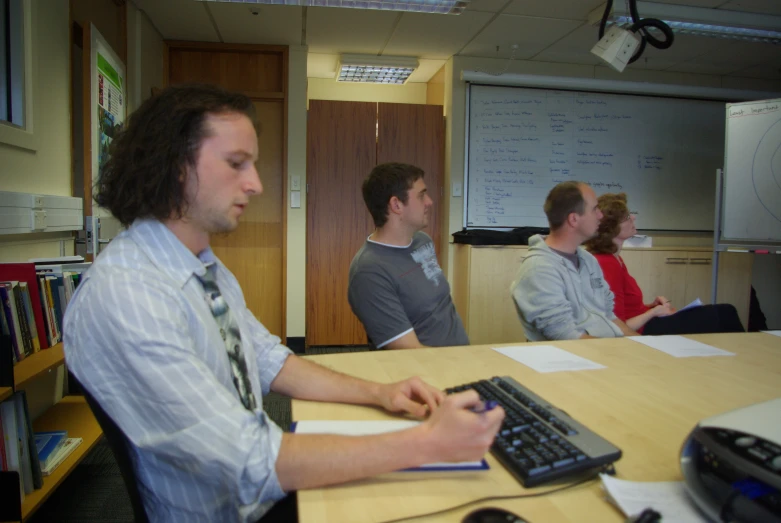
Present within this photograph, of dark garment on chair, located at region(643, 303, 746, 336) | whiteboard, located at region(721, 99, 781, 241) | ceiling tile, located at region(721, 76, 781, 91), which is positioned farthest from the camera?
ceiling tile, located at region(721, 76, 781, 91)

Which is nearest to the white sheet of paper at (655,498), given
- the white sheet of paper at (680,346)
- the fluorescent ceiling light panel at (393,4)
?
the white sheet of paper at (680,346)

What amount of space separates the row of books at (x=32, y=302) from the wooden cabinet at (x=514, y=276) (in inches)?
104

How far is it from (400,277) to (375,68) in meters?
3.12

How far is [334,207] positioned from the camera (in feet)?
14.1

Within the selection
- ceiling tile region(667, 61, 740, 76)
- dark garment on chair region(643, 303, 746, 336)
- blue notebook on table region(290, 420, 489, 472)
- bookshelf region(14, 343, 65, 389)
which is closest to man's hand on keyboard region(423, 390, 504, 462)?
blue notebook on table region(290, 420, 489, 472)

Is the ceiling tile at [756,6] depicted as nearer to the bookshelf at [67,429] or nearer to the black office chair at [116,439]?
the black office chair at [116,439]

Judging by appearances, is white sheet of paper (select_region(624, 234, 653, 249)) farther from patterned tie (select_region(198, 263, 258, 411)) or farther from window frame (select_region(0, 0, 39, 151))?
window frame (select_region(0, 0, 39, 151))

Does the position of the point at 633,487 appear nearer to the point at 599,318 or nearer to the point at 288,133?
the point at 599,318

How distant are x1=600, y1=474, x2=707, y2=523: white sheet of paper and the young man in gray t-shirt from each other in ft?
3.44

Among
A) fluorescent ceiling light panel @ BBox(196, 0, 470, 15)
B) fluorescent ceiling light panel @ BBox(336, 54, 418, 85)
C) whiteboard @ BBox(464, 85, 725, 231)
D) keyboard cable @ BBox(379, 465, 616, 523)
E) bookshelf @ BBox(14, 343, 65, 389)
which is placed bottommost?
bookshelf @ BBox(14, 343, 65, 389)

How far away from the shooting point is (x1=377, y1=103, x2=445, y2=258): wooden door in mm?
4355

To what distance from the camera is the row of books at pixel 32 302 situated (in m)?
1.62

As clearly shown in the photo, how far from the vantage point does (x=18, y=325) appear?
1.66 metres

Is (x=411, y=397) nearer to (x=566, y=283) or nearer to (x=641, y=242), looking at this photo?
(x=566, y=283)
